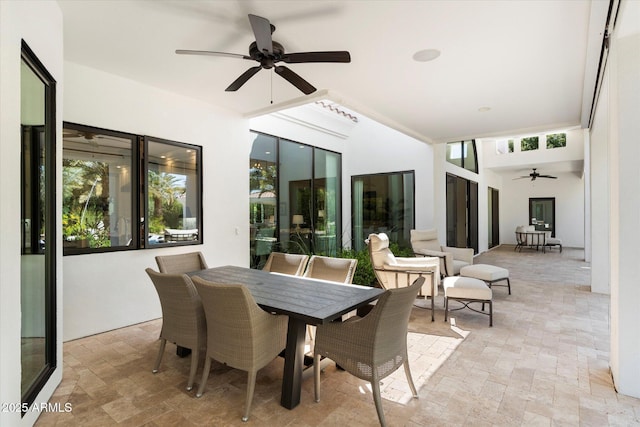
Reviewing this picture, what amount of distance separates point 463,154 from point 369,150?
9.10 ft

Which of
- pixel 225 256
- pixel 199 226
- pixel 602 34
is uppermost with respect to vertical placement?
pixel 602 34

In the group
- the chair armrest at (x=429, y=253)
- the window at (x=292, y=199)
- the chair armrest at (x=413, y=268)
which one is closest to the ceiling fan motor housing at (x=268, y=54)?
the chair armrest at (x=413, y=268)

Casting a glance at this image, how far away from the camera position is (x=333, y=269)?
3.51 meters

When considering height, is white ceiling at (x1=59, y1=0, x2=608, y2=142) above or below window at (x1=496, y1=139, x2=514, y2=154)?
below

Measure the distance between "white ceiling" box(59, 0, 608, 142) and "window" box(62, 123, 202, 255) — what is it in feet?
2.66

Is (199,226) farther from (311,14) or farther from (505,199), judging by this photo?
(505,199)

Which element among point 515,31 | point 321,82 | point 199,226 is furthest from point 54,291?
point 515,31

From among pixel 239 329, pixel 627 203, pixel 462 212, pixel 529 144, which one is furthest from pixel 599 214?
pixel 239 329

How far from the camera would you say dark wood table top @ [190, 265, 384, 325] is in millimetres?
2215

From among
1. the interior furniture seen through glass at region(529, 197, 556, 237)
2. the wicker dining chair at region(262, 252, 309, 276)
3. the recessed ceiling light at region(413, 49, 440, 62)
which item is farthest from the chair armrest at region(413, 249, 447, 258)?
the interior furniture seen through glass at region(529, 197, 556, 237)

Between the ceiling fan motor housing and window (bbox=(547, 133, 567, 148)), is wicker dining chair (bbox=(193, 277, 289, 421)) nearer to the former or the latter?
the ceiling fan motor housing

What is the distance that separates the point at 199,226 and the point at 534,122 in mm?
5809

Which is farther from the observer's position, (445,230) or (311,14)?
(445,230)

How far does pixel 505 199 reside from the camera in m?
13.3
